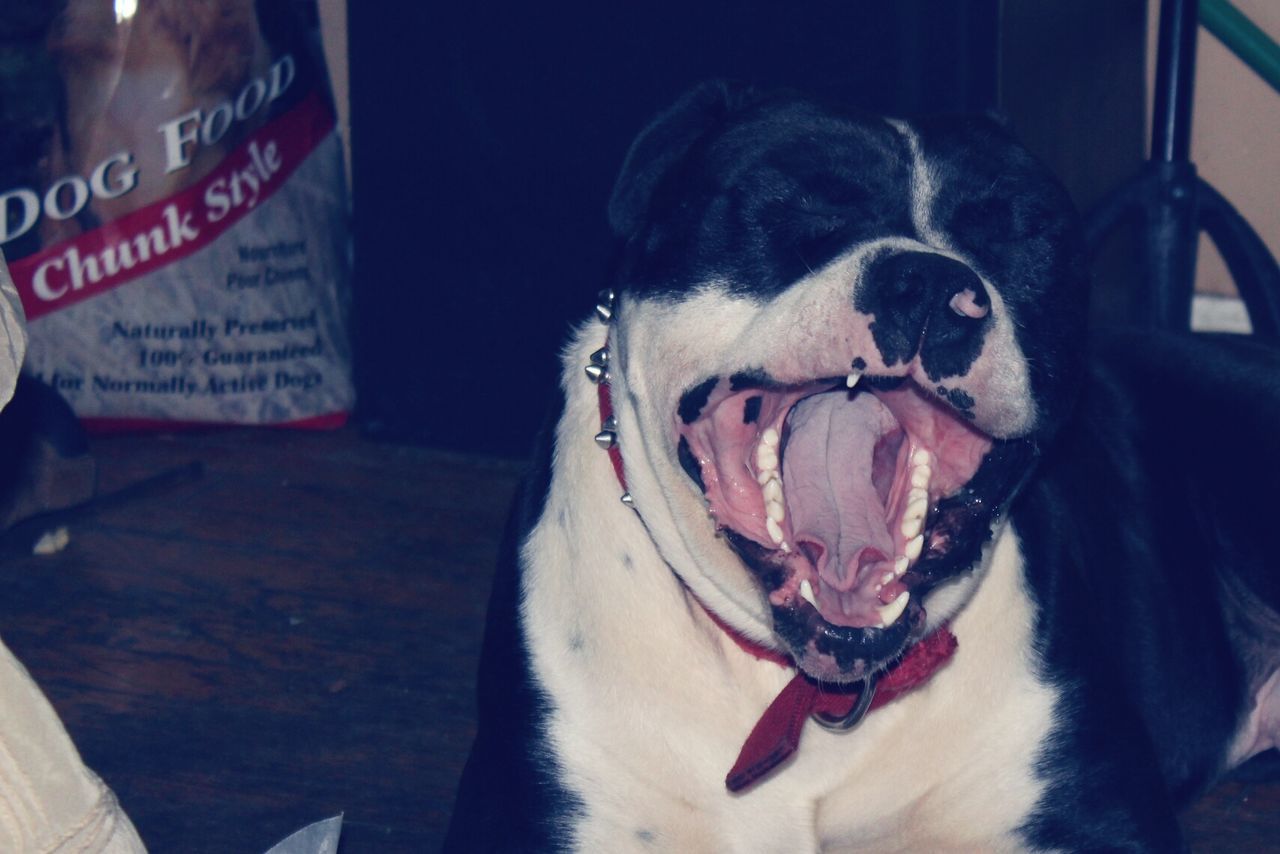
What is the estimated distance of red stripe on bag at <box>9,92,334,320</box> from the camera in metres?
3.63

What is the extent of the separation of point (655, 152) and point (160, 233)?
2.03 meters

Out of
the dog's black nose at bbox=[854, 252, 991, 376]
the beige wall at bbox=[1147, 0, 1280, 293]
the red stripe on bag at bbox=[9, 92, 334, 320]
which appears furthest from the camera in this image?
the beige wall at bbox=[1147, 0, 1280, 293]

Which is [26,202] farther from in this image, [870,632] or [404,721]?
[870,632]

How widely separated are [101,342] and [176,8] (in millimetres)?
751

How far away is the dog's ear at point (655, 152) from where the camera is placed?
198 cm

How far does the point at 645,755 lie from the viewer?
1.88m

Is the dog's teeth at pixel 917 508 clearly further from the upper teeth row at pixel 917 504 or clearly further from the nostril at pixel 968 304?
the nostril at pixel 968 304

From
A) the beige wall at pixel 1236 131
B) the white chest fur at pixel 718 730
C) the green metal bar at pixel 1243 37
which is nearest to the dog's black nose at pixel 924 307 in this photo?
the white chest fur at pixel 718 730

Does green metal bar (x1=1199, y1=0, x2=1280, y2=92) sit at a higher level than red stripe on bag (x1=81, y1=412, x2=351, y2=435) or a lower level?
higher

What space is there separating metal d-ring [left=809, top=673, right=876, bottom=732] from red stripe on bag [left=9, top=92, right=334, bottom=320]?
234 cm

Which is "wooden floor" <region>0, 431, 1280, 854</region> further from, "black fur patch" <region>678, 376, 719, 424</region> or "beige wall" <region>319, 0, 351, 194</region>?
"beige wall" <region>319, 0, 351, 194</region>

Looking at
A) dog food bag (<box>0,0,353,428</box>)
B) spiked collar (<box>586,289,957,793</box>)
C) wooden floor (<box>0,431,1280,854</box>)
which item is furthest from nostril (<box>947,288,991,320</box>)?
dog food bag (<box>0,0,353,428</box>)

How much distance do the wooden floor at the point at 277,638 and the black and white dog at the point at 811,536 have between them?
0.46 meters

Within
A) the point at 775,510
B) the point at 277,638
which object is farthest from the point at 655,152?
the point at 277,638
